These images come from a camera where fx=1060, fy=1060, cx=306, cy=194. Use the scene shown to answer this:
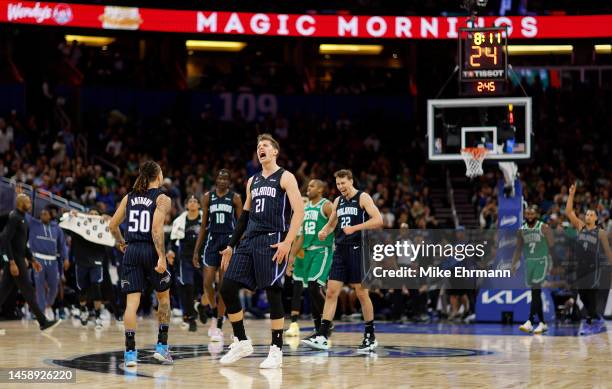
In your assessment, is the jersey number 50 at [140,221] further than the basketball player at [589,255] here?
No

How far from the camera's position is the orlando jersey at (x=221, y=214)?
14656mm

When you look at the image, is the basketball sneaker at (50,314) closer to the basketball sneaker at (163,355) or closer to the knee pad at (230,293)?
the basketball sneaker at (163,355)

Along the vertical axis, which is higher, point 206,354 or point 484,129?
point 484,129

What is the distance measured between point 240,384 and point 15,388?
76.4 inches

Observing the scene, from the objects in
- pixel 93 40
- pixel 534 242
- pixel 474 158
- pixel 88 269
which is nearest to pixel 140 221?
pixel 88 269

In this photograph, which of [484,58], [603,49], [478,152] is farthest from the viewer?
[603,49]

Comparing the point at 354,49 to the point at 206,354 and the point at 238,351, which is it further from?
the point at 238,351

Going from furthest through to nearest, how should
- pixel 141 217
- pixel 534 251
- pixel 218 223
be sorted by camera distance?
pixel 534 251 < pixel 218 223 < pixel 141 217

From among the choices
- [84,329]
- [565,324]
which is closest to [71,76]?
[84,329]

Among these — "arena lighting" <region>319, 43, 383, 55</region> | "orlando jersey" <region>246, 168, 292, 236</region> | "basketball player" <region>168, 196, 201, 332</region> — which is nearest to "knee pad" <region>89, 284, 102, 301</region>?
"basketball player" <region>168, 196, 201, 332</region>

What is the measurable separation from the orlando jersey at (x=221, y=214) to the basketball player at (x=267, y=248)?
11.9 feet

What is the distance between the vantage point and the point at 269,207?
10.9 metres

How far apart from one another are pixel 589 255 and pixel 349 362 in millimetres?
7692
